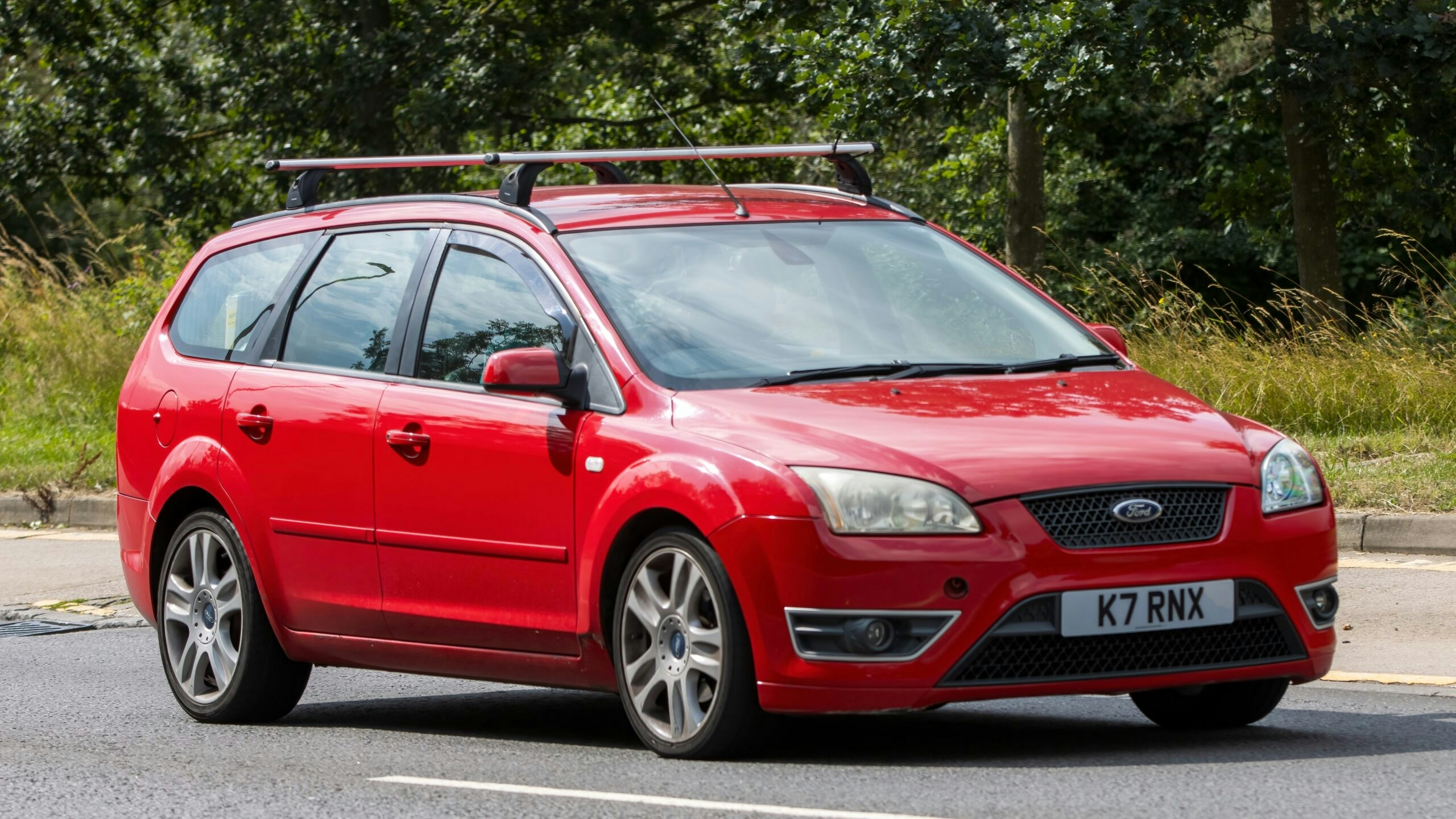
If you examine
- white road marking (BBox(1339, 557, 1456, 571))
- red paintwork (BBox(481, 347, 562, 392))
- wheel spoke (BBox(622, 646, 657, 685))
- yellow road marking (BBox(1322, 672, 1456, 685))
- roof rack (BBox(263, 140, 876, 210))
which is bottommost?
white road marking (BBox(1339, 557, 1456, 571))

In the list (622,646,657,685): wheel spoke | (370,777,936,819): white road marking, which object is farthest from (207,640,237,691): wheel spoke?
(622,646,657,685): wheel spoke

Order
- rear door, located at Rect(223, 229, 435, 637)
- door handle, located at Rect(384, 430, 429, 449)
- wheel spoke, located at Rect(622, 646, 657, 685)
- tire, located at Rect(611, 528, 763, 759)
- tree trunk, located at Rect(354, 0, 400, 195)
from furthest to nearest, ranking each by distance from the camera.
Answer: tree trunk, located at Rect(354, 0, 400, 195) → rear door, located at Rect(223, 229, 435, 637) → door handle, located at Rect(384, 430, 429, 449) → wheel spoke, located at Rect(622, 646, 657, 685) → tire, located at Rect(611, 528, 763, 759)

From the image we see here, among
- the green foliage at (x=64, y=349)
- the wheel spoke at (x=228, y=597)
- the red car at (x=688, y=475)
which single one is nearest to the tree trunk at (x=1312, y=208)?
the green foliage at (x=64, y=349)

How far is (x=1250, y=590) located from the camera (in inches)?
Result: 226

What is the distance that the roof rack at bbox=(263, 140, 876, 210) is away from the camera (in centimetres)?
681

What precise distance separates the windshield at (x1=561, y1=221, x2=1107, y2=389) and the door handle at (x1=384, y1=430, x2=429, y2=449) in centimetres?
71

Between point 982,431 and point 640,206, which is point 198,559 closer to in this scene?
point 640,206

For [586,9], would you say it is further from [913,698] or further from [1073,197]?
[913,698]

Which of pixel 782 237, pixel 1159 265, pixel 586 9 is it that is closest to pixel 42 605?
pixel 782 237

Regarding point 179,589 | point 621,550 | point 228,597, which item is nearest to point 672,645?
point 621,550

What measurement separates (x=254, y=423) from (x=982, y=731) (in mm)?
2626

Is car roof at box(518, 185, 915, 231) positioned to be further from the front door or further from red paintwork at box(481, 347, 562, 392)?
red paintwork at box(481, 347, 562, 392)

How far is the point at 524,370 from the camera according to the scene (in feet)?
20.1

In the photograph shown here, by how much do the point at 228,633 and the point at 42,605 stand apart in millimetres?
4133
